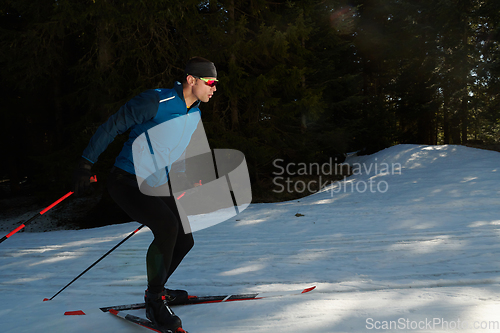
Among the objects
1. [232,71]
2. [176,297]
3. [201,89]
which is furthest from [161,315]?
[232,71]

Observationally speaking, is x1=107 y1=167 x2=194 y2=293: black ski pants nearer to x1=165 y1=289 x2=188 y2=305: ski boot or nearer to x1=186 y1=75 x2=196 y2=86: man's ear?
x1=165 y1=289 x2=188 y2=305: ski boot

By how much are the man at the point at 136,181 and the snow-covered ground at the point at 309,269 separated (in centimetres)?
36

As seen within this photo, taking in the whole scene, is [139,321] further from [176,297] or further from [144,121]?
[144,121]

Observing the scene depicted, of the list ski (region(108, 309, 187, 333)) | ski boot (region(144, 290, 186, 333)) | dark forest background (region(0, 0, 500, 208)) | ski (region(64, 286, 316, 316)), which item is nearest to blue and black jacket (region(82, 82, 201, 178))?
ski boot (region(144, 290, 186, 333))

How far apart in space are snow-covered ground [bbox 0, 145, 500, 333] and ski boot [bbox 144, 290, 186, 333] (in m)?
0.18

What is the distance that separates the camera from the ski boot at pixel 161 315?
199 cm

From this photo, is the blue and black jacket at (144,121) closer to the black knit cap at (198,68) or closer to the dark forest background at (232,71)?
the black knit cap at (198,68)

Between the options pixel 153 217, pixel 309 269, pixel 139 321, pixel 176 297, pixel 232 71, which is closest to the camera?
pixel 153 217

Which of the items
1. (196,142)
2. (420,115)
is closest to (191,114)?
(196,142)

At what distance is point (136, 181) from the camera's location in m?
2.12

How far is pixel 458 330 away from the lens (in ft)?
6.30

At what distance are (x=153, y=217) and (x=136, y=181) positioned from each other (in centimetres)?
29

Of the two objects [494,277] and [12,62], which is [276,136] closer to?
[494,277]

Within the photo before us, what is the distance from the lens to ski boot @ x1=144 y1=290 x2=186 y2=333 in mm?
1992
